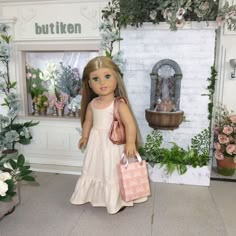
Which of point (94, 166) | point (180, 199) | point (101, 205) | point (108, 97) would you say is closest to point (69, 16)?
point (108, 97)

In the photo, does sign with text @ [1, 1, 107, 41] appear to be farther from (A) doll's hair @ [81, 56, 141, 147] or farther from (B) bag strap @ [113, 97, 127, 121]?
(B) bag strap @ [113, 97, 127, 121]

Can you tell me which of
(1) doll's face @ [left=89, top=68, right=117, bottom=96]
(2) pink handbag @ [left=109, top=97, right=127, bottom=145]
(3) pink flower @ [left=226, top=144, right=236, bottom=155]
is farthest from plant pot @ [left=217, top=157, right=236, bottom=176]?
(1) doll's face @ [left=89, top=68, right=117, bottom=96]

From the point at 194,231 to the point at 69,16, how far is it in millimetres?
2665

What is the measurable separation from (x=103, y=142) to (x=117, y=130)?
0.17 m

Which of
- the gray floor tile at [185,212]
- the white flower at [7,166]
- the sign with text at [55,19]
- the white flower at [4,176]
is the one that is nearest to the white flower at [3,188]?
the white flower at [4,176]

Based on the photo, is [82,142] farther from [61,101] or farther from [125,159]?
[61,101]

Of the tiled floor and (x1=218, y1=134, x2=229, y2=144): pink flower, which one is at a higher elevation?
(x1=218, y1=134, x2=229, y2=144): pink flower

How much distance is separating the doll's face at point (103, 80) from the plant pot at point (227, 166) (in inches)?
68.7

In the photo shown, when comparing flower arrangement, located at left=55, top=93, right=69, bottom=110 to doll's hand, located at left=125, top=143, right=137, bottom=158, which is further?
flower arrangement, located at left=55, top=93, right=69, bottom=110

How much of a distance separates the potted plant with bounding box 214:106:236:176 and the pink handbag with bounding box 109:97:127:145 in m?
1.38

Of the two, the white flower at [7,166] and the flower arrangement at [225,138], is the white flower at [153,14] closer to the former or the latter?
the flower arrangement at [225,138]

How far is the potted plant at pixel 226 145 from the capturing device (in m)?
3.06

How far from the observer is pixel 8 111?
3.33 metres

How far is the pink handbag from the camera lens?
230 cm
